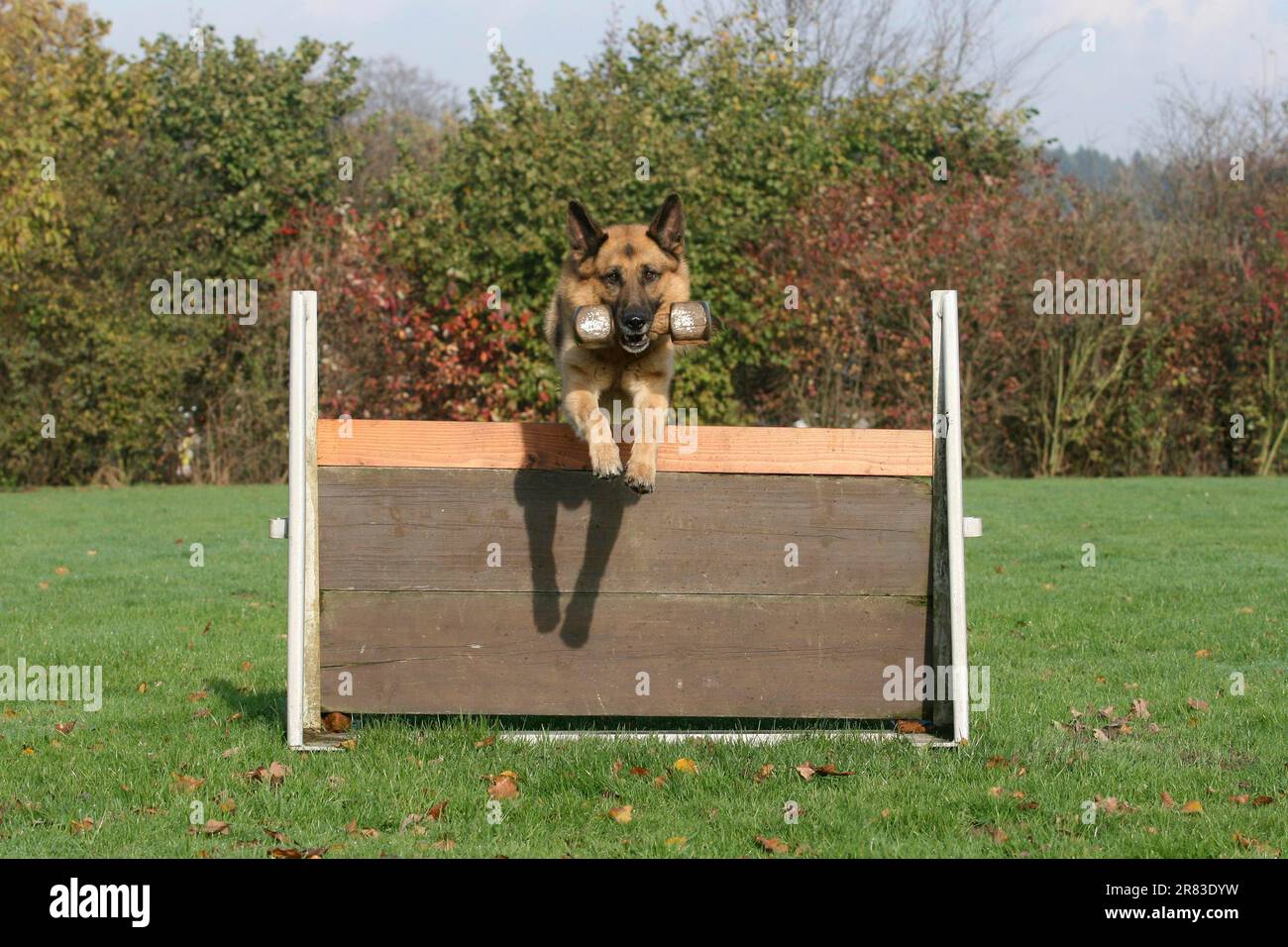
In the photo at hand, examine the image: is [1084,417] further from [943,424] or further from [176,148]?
[943,424]

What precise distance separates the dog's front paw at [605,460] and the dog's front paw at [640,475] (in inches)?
1.8

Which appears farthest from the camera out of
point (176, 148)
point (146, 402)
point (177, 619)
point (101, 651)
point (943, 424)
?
point (176, 148)

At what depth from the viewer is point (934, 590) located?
17.3ft

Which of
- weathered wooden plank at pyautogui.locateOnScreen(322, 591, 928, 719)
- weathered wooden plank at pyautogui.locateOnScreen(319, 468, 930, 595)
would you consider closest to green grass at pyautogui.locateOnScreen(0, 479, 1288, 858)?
weathered wooden plank at pyautogui.locateOnScreen(322, 591, 928, 719)

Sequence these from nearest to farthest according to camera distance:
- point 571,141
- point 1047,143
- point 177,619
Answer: point 177,619 < point 571,141 < point 1047,143

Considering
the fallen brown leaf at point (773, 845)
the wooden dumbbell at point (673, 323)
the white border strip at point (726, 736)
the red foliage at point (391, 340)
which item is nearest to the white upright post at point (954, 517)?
the white border strip at point (726, 736)

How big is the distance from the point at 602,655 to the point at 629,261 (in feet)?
5.53

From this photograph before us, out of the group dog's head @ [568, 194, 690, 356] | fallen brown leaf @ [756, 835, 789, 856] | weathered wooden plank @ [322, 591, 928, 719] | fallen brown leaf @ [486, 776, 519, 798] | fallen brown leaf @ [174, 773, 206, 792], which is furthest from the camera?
dog's head @ [568, 194, 690, 356]

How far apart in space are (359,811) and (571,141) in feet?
46.4

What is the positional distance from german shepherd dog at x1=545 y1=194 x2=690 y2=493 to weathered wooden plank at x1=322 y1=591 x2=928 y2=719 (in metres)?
0.72

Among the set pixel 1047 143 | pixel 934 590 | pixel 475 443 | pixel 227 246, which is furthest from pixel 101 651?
pixel 1047 143

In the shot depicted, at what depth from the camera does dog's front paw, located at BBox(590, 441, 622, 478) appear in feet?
16.4

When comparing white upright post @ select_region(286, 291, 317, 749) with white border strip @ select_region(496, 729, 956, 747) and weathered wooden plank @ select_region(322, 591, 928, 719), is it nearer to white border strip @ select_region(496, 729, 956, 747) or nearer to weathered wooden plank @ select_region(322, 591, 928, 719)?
weathered wooden plank @ select_region(322, 591, 928, 719)

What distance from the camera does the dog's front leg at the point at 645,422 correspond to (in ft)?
16.5
